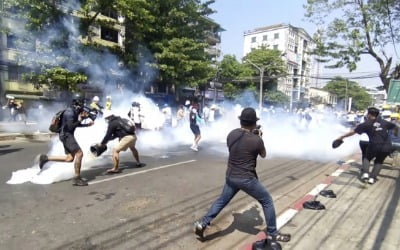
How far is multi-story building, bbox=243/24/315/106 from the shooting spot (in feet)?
221

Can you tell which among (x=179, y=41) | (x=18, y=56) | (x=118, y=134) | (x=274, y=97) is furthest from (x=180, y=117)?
(x=274, y=97)

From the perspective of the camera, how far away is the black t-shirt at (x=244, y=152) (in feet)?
12.4

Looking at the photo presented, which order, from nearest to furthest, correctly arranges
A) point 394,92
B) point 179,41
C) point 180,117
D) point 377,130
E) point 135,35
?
point 377,130 → point 394,92 → point 180,117 → point 135,35 → point 179,41

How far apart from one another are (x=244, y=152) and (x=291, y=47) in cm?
7089

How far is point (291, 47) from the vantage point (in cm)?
7044

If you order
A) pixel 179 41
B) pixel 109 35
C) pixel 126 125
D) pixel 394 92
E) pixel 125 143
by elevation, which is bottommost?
pixel 125 143

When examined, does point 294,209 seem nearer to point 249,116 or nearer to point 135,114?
point 249,116

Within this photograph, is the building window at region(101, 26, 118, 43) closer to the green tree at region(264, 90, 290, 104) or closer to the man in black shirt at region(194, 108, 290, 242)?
the green tree at region(264, 90, 290, 104)

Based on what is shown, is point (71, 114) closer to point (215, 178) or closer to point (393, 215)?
point (215, 178)

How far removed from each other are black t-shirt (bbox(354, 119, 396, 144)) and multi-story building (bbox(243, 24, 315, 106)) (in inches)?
2283

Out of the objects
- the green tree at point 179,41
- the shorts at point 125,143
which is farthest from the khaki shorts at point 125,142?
the green tree at point 179,41

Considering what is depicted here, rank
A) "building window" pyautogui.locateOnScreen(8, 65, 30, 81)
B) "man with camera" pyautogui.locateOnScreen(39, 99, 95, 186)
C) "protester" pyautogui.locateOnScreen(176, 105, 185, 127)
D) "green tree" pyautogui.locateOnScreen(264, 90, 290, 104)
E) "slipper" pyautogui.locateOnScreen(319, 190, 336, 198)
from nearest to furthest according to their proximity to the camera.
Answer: "slipper" pyautogui.locateOnScreen(319, 190, 336, 198)
"man with camera" pyautogui.locateOnScreen(39, 99, 95, 186)
"protester" pyautogui.locateOnScreen(176, 105, 185, 127)
"building window" pyautogui.locateOnScreen(8, 65, 30, 81)
"green tree" pyautogui.locateOnScreen(264, 90, 290, 104)

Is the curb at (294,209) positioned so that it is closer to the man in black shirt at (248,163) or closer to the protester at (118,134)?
the man in black shirt at (248,163)

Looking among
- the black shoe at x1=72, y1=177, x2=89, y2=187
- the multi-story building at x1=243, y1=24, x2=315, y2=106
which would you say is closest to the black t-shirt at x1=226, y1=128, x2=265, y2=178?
the black shoe at x1=72, y1=177, x2=89, y2=187
